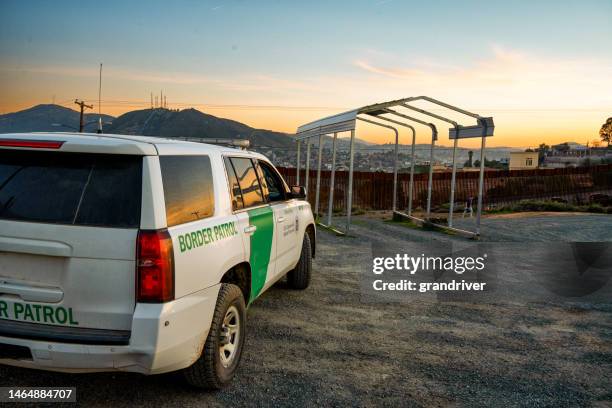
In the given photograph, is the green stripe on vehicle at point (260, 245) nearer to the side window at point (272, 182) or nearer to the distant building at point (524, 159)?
the side window at point (272, 182)

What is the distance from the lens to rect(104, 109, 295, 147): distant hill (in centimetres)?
7981

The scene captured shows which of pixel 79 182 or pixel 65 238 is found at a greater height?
pixel 79 182

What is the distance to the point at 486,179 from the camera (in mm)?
30453

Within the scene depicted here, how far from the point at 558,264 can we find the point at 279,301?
6159mm

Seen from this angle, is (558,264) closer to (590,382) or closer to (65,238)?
(590,382)

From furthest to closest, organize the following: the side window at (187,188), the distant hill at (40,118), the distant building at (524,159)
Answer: the distant hill at (40,118), the distant building at (524,159), the side window at (187,188)

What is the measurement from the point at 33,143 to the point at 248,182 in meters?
2.16

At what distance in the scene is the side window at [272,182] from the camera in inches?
233

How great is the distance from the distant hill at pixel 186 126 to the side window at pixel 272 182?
227ft

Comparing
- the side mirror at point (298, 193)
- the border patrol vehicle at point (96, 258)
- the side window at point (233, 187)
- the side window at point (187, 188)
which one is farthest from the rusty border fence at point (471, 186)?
the border patrol vehicle at point (96, 258)

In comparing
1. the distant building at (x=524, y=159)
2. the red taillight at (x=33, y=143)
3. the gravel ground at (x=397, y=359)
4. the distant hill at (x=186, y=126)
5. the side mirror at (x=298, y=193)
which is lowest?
the gravel ground at (x=397, y=359)

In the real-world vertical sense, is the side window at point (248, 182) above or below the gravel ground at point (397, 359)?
above

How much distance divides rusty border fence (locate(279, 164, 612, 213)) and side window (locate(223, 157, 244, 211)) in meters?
20.0

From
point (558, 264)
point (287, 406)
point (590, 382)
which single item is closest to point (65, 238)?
point (287, 406)
